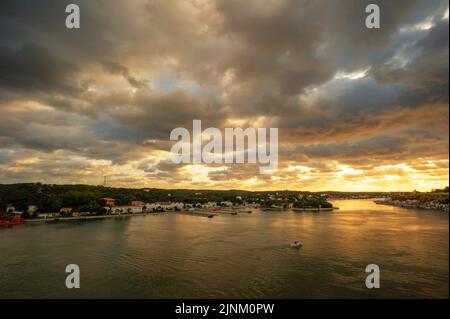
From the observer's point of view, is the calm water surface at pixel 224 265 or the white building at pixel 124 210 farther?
the white building at pixel 124 210

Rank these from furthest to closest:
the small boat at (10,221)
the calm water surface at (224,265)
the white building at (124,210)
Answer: the white building at (124,210), the small boat at (10,221), the calm water surface at (224,265)

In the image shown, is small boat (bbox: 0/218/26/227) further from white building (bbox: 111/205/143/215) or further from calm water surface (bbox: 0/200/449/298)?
white building (bbox: 111/205/143/215)

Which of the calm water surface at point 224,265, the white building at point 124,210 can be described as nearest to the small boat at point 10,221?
the calm water surface at point 224,265

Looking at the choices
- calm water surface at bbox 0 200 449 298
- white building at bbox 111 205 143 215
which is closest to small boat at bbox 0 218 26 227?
calm water surface at bbox 0 200 449 298

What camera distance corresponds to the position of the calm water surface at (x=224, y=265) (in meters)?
12.0

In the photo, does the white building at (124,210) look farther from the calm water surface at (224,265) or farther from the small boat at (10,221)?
the calm water surface at (224,265)

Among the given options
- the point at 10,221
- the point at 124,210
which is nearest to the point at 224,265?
the point at 10,221

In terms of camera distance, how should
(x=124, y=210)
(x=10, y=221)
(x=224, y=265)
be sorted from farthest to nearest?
(x=124, y=210), (x=10, y=221), (x=224, y=265)

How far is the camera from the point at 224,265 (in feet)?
52.6

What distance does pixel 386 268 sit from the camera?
1507 cm

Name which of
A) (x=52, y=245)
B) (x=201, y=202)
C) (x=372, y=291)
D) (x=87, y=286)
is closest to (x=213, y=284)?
(x=87, y=286)

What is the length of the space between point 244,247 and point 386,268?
31.2 ft

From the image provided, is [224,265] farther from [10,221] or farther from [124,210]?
[124,210]
